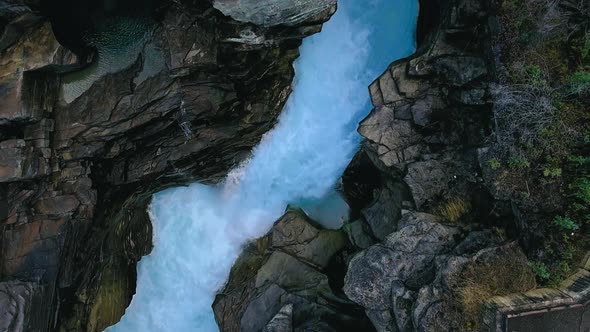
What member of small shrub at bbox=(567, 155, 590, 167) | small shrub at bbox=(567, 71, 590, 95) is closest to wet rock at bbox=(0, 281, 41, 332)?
small shrub at bbox=(567, 155, 590, 167)

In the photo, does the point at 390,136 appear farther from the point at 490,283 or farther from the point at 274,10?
the point at 490,283

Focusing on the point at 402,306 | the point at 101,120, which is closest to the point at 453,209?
the point at 402,306

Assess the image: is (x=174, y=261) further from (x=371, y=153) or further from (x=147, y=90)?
(x=371, y=153)

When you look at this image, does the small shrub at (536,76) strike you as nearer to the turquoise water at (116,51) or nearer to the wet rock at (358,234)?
the wet rock at (358,234)

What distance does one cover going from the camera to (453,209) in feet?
33.3

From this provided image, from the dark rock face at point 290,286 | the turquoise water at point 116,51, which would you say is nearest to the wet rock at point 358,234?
the dark rock face at point 290,286

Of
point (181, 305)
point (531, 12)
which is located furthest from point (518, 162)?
point (181, 305)

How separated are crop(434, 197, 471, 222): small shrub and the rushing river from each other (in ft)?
12.9

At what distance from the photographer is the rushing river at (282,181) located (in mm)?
13359

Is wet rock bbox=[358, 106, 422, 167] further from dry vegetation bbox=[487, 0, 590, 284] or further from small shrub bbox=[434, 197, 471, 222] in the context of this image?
dry vegetation bbox=[487, 0, 590, 284]

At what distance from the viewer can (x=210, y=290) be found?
14180mm

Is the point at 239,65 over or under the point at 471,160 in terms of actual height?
over

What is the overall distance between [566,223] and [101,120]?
33.6ft

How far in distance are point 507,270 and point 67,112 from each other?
10251mm
